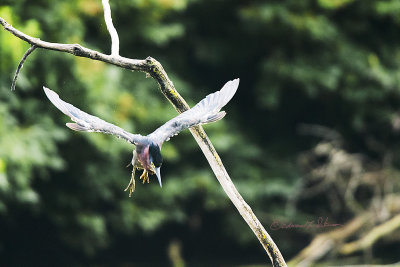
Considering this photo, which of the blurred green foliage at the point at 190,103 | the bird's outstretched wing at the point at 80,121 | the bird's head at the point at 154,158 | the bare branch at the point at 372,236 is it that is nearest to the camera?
the bird's head at the point at 154,158

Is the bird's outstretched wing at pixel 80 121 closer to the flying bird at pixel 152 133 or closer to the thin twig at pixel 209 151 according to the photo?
the flying bird at pixel 152 133

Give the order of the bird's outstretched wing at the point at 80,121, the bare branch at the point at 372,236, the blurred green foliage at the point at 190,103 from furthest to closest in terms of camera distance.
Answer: the bare branch at the point at 372,236 → the blurred green foliage at the point at 190,103 → the bird's outstretched wing at the point at 80,121

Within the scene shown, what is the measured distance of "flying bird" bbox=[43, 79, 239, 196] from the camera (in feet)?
3.55

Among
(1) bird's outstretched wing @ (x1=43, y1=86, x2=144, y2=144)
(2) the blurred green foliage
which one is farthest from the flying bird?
(2) the blurred green foliage

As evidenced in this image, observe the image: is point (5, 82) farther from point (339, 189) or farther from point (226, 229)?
point (339, 189)

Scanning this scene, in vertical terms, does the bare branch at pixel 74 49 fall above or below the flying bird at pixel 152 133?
above

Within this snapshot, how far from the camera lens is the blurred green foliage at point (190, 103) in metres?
4.83

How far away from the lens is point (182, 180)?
5.81m

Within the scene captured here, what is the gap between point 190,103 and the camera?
5.85m

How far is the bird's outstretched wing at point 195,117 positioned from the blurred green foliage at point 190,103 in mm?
3084

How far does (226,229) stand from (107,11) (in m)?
A: 5.20

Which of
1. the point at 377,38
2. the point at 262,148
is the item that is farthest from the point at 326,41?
the point at 262,148

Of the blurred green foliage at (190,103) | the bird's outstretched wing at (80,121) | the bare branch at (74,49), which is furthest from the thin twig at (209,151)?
the blurred green foliage at (190,103)

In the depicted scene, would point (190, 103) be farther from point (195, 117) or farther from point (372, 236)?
point (195, 117)
